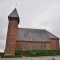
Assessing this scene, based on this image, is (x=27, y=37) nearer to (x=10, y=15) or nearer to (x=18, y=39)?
(x=18, y=39)

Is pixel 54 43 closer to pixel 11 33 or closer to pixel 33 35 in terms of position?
pixel 33 35

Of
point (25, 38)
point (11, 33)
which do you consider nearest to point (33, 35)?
Answer: point (25, 38)

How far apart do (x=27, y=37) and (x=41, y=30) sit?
23.4 feet

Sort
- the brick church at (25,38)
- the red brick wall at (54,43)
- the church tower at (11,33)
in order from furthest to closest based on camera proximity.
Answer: the red brick wall at (54,43) → the brick church at (25,38) → the church tower at (11,33)

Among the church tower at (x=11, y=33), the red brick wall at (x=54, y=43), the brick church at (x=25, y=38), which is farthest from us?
the red brick wall at (x=54, y=43)

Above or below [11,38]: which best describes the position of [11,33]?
above

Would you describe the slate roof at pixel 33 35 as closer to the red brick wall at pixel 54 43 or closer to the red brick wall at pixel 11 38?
the red brick wall at pixel 54 43

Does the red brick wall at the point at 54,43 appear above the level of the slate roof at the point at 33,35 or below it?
below

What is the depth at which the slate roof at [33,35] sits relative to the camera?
165ft

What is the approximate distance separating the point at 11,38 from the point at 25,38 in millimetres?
5805

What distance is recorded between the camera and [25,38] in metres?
49.9

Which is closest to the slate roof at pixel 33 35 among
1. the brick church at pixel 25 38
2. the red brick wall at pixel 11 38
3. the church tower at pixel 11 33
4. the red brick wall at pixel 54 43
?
the brick church at pixel 25 38

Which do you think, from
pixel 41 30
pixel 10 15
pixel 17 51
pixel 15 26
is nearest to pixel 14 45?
pixel 17 51

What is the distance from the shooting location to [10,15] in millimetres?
47781
